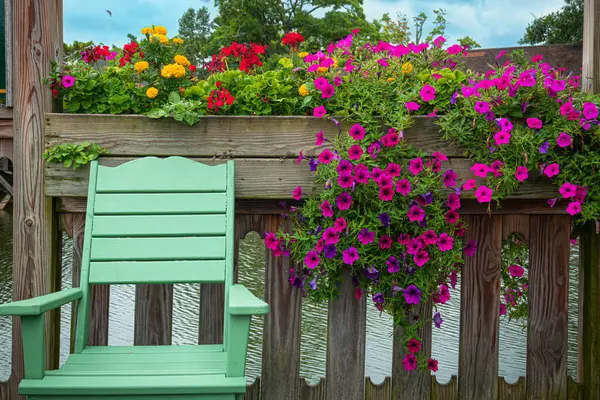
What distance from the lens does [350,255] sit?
91.7 inches

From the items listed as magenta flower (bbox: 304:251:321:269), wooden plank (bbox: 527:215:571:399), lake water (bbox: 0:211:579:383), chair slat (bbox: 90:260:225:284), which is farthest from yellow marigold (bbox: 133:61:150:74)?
wooden plank (bbox: 527:215:571:399)

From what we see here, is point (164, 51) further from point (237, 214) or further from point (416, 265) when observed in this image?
point (416, 265)

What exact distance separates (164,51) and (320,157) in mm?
764

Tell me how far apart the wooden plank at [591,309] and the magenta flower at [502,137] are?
630 millimetres

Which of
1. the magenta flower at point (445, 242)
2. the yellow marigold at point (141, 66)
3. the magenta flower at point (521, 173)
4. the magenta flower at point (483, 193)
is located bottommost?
the magenta flower at point (445, 242)

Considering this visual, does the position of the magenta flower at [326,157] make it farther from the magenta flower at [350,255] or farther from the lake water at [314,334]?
the lake water at [314,334]

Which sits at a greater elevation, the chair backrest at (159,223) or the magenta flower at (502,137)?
the magenta flower at (502,137)

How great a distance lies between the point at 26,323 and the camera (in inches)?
76.2

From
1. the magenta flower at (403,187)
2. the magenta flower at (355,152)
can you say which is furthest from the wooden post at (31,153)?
the magenta flower at (403,187)

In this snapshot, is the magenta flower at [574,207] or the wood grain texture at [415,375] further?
the wood grain texture at [415,375]

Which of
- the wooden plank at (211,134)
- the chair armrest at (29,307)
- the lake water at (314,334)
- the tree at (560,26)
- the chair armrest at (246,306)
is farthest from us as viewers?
the tree at (560,26)

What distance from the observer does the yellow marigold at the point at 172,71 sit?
247 centimetres

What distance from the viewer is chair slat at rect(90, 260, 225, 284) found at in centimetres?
235

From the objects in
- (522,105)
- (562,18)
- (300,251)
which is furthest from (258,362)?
(562,18)
